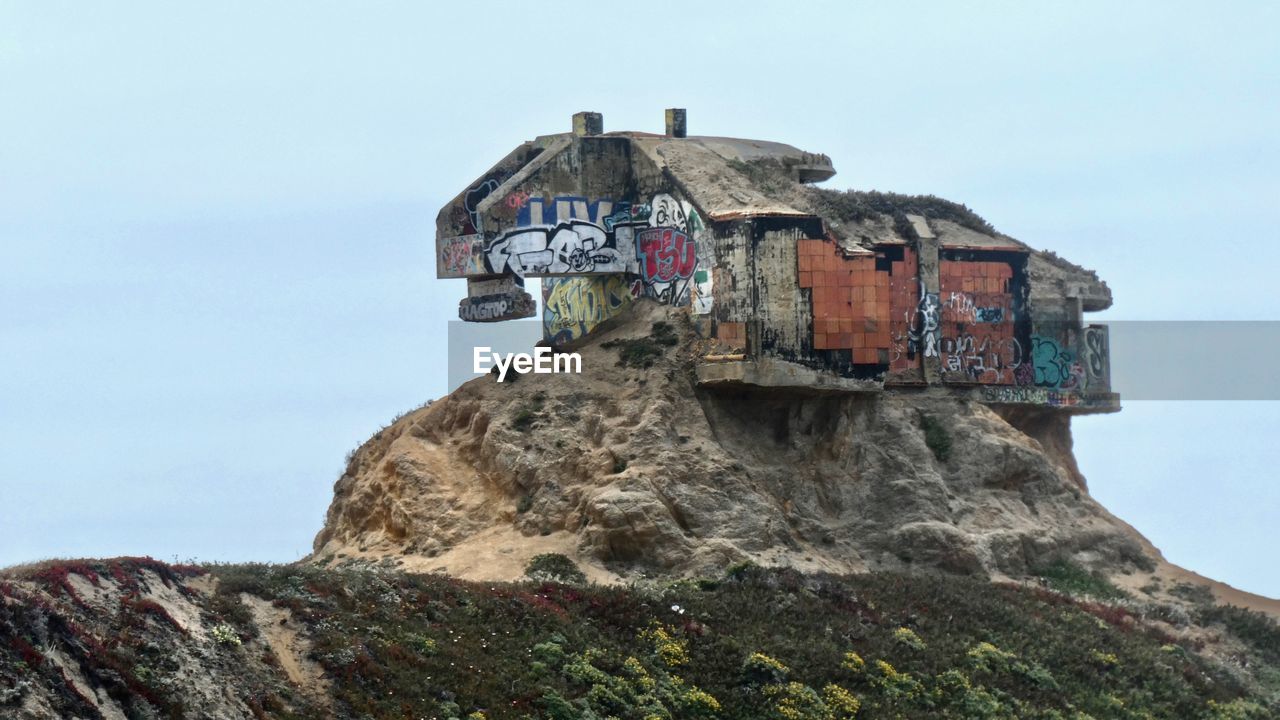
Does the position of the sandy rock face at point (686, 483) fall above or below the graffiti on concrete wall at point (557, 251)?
below

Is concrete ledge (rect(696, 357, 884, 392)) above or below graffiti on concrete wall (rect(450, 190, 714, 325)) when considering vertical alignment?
below

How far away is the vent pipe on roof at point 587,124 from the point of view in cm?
5394

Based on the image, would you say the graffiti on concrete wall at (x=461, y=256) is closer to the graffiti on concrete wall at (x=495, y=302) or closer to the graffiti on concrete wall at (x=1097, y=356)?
the graffiti on concrete wall at (x=495, y=302)

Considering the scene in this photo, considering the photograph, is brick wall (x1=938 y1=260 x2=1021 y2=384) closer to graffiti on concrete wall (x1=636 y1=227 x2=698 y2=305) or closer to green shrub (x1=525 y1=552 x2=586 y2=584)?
graffiti on concrete wall (x1=636 y1=227 x2=698 y2=305)

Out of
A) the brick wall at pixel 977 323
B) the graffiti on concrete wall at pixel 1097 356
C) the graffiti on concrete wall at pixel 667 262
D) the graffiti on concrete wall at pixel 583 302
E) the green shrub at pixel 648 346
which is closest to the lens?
the green shrub at pixel 648 346

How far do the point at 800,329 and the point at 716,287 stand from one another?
2.12 m

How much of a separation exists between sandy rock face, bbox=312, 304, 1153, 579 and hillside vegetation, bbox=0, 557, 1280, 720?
1.16m

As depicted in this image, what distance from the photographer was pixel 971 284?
5503 cm

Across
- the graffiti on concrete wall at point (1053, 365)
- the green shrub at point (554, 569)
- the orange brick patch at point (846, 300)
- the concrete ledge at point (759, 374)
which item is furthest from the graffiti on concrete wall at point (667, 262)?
the graffiti on concrete wall at point (1053, 365)

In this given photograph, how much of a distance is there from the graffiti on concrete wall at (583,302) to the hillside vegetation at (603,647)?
8.40m

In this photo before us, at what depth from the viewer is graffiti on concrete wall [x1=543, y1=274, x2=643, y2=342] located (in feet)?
175

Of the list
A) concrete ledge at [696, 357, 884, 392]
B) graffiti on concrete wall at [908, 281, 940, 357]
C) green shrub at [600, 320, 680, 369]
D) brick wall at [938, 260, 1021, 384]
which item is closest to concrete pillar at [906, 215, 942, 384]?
graffiti on concrete wall at [908, 281, 940, 357]

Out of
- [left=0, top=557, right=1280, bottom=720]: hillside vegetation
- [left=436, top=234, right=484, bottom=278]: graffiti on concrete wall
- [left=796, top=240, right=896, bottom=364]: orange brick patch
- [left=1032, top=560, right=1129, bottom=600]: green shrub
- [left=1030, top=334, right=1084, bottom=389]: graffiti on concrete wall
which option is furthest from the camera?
[left=1030, top=334, right=1084, bottom=389]: graffiti on concrete wall

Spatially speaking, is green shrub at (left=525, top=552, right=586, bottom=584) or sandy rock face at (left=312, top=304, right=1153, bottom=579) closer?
green shrub at (left=525, top=552, right=586, bottom=584)
